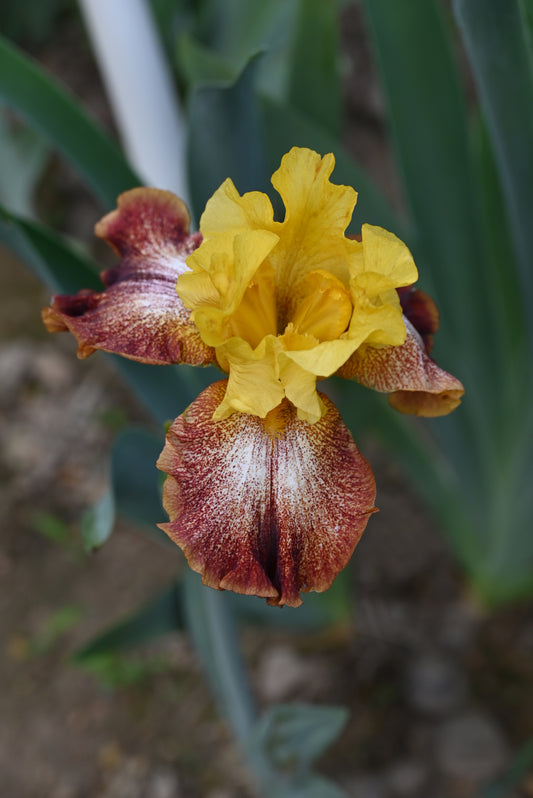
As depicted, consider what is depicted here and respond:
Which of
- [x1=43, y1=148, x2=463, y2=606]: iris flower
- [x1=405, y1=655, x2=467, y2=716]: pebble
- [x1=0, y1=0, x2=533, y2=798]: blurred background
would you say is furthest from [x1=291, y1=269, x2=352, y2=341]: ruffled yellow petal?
[x1=405, y1=655, x2=467, y2=716]: pebble

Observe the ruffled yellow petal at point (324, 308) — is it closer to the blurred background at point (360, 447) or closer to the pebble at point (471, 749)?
the blurred background at point (360, 447)

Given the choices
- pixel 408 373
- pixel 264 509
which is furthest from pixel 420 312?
pixel 264 509

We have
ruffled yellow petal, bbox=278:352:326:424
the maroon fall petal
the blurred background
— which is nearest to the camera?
ruffled yellow petal, bbox=278:352:326:424

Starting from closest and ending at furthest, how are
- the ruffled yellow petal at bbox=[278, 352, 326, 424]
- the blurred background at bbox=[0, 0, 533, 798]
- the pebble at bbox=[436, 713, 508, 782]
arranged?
the ruffled yellow petal at bbox=[278, 352, 326, 424] → the blurred background at bbox=[0, 0, 533, 798] → the pebble at bbox=[436, 713, 508, 782]

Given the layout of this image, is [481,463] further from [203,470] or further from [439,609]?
[203,470]

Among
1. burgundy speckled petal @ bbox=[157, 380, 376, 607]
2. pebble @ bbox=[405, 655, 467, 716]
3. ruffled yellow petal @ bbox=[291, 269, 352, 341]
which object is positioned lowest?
pebble @ bbox=[405, 655, 467, 716]

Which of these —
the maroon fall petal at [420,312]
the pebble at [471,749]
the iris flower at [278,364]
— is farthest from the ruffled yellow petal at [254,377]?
the pebble at [471,749]

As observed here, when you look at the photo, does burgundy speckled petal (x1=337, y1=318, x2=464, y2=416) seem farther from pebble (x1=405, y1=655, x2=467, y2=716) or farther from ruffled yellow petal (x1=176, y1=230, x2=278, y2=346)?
pebble (x1=405, y1=655, x2=467, y2=716)
